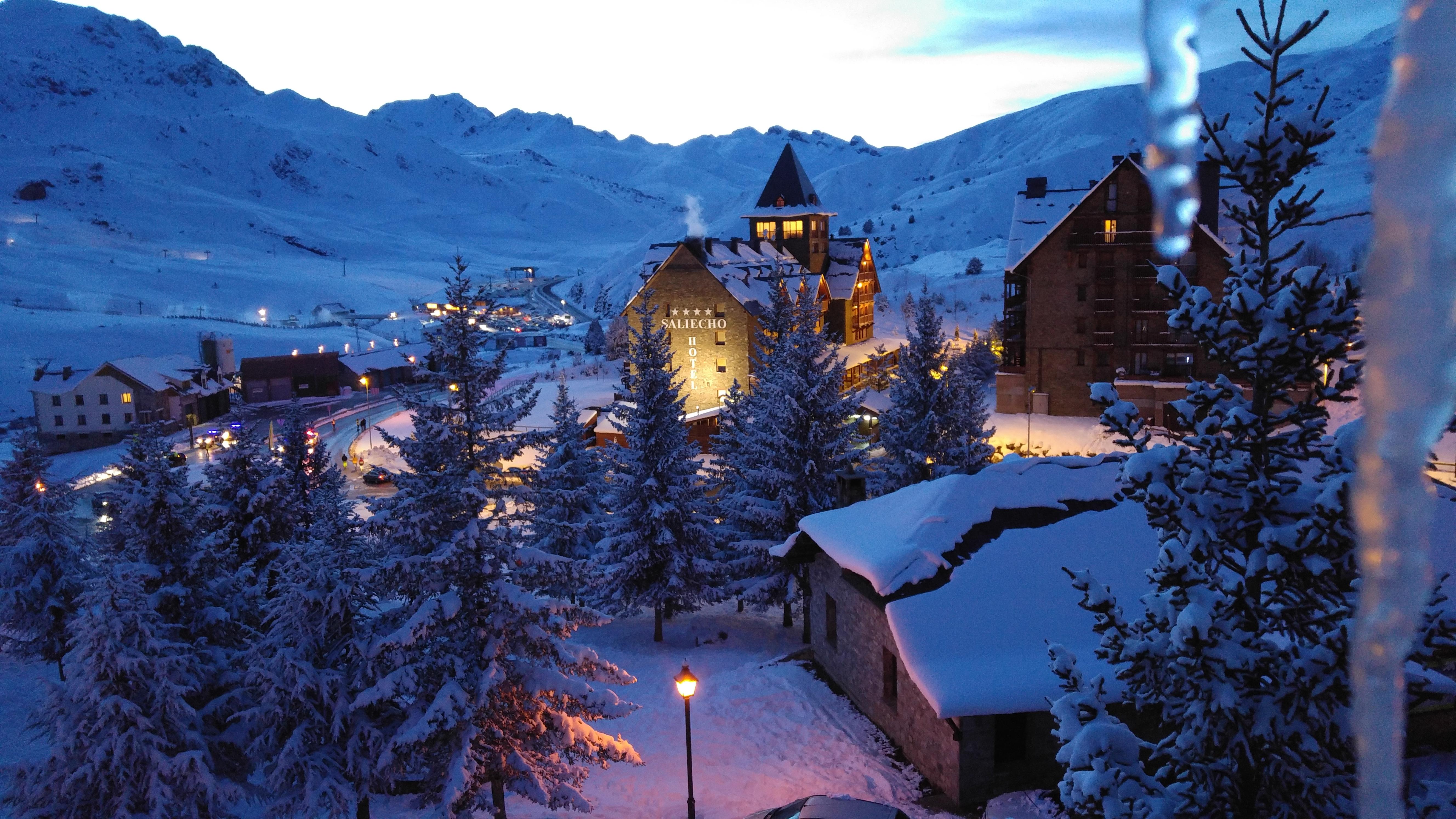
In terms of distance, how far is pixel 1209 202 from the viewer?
141 feet

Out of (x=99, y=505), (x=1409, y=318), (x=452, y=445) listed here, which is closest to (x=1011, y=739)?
(x=452, y=445)

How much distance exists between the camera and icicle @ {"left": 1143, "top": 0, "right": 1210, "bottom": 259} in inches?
94.5

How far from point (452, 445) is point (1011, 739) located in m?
11.4

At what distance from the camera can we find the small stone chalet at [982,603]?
1576cm

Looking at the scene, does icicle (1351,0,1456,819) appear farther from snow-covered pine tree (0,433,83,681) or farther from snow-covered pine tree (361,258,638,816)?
snow-covered pine tree (0,433,83,681)

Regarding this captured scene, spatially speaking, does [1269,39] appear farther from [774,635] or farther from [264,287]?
[264,287]

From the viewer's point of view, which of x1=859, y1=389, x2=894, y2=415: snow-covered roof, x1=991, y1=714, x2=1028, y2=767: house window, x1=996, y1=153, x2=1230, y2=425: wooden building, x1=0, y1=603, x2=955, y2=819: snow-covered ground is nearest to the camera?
x1=991, y1=714, x2=1028, y2=767: house window

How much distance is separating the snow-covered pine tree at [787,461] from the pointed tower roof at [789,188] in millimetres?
46060

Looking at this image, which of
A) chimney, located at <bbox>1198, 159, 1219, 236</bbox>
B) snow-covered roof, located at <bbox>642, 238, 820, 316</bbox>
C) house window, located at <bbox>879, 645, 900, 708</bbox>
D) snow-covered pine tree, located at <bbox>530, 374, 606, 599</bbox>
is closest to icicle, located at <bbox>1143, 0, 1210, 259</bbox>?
house window, located at <bbox>879, 645, 900, 708</bbox>

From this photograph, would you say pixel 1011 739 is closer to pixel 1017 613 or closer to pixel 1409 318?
pixel 1017 613

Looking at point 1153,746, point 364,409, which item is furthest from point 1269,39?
point 364,409

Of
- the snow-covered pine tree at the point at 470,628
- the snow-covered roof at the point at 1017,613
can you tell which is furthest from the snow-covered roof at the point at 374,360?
the snow-covered roof at the point at 1017,613

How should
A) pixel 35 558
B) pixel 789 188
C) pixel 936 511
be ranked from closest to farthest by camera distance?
pixel 936 511 < pixel 35 558 < pixel 789 188

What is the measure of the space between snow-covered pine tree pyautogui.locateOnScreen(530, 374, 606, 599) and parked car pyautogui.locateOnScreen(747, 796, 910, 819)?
1392 centimetres
